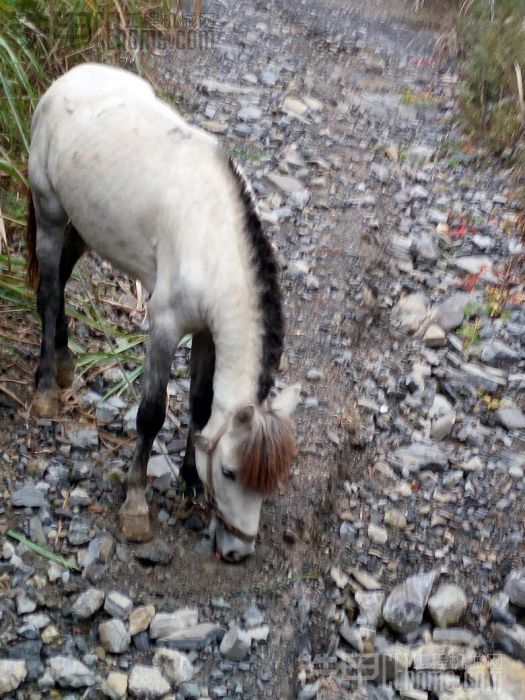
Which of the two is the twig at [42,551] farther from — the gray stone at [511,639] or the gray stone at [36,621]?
the gray stone at [511,639]

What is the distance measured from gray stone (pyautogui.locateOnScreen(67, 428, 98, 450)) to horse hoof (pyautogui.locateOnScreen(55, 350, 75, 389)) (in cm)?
34

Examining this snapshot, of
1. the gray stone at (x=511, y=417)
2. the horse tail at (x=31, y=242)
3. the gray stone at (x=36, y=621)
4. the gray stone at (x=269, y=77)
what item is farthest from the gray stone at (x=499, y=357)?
the gray stone at (x=269, y=77)

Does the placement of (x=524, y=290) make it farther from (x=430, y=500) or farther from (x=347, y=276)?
(x=430, y=500)

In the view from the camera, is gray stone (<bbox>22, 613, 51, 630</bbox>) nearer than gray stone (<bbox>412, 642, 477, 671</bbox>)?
Yes

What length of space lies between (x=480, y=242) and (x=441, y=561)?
2815mm

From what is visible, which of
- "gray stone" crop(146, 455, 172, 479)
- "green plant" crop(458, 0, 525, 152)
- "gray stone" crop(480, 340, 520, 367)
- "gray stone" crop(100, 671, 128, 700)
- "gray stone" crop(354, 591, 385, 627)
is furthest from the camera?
"green plant" crop(458, 0, 525, 152)

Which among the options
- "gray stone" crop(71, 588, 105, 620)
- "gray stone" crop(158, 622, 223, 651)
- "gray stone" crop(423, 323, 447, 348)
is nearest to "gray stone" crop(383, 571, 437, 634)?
"gray stone" crop(158, 622, 223, 651)

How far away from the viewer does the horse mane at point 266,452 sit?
2.83 m

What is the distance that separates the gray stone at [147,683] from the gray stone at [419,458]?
165cm

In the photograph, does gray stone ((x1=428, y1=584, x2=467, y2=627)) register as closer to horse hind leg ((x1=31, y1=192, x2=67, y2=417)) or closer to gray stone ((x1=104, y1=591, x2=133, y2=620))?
gray stone ((x1=104, y1=591, x2=133, y2=620))

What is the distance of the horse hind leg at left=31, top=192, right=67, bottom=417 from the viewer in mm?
3904

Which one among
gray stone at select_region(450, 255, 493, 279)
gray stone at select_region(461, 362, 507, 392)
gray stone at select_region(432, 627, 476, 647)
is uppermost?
gray stone at select_region(450, 255, 493, 279)

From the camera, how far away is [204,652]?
10.5 feet

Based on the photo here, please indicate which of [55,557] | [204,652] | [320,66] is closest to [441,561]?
[204,652]
